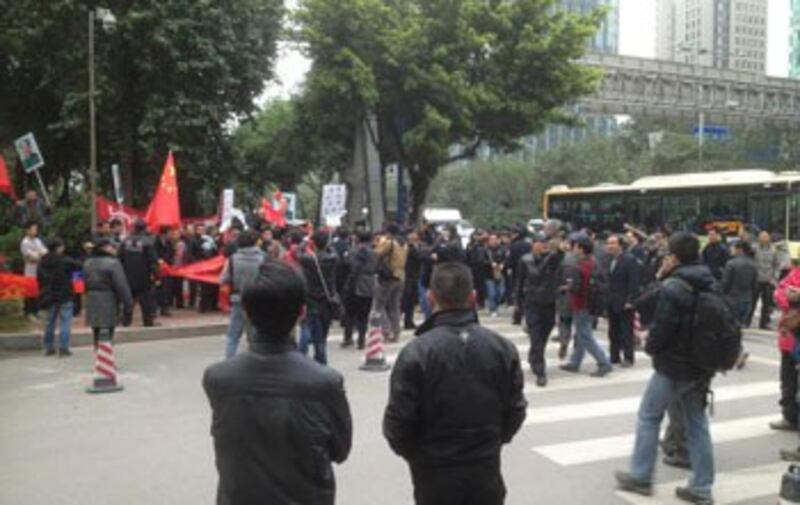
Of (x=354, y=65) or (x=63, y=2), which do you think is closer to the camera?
(x=63, y=2)

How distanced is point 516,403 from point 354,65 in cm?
1879

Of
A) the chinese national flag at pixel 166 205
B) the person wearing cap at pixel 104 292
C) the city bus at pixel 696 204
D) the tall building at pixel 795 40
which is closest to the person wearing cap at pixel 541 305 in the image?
the person wearing cap at pixel 104 292

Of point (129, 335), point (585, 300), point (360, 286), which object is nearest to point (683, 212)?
point (360, 286)

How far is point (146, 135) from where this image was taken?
21172 mm

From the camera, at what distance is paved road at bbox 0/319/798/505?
6.11 metres

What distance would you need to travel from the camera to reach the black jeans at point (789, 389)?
7.89 meters

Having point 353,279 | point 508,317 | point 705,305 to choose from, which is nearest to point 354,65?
point 508,317

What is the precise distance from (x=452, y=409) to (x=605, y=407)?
5.49 m

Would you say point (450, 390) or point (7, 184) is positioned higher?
point (7, 184)

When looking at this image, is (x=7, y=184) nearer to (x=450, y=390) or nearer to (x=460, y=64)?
(x=460, y=64)

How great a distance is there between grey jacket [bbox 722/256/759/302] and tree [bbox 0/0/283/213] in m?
13.6

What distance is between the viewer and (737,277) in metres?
12.4

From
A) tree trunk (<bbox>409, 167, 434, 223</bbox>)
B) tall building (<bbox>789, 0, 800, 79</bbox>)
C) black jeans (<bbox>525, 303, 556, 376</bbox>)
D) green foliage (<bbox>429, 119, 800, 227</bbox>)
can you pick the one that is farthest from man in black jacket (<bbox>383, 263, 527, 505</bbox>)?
tall building (<bbox>789, 0, 800, 79</bbox>)

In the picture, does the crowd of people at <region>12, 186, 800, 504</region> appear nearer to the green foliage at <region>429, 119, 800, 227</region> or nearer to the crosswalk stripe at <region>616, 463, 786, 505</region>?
the crosswalk stripe at <region>616, 463, 786, 505</region>
